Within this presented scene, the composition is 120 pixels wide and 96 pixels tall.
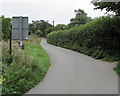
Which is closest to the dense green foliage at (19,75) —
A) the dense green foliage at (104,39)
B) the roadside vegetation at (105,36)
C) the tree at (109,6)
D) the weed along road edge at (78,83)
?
the weed along road edge at (78,83)

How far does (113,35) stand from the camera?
15.6 m

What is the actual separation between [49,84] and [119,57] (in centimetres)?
720

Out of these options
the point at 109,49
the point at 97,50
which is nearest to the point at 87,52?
the point at 97,50

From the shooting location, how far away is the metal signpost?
35.9 feet

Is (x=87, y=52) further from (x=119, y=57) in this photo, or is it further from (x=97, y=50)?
(x=119, y=57)

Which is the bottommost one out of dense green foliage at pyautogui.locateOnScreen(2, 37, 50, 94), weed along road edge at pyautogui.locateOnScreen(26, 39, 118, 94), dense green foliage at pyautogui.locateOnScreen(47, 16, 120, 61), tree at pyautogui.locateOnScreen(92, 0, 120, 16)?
weed along road edge at pyautogui.locateOnScreen(26, 39, 118, 94)

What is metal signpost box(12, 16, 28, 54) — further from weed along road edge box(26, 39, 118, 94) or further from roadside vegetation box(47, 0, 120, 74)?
roadside vegetation box(47, 0, 120, 74)

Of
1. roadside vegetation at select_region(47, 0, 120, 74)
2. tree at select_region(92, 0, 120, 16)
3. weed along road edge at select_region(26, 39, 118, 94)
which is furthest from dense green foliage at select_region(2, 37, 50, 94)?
tree at select_region(92, 0, 120, 16)

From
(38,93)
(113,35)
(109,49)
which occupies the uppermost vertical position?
(113,35)

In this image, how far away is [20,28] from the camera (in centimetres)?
1090

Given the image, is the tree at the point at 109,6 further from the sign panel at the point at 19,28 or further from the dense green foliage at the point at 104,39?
the sign panel at the point at 19,28

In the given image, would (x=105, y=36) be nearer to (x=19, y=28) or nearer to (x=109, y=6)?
(x=109, y=6)

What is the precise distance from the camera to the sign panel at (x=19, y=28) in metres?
10.9

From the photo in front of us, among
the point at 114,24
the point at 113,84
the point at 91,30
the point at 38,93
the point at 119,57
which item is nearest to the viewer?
the point at 38,93
